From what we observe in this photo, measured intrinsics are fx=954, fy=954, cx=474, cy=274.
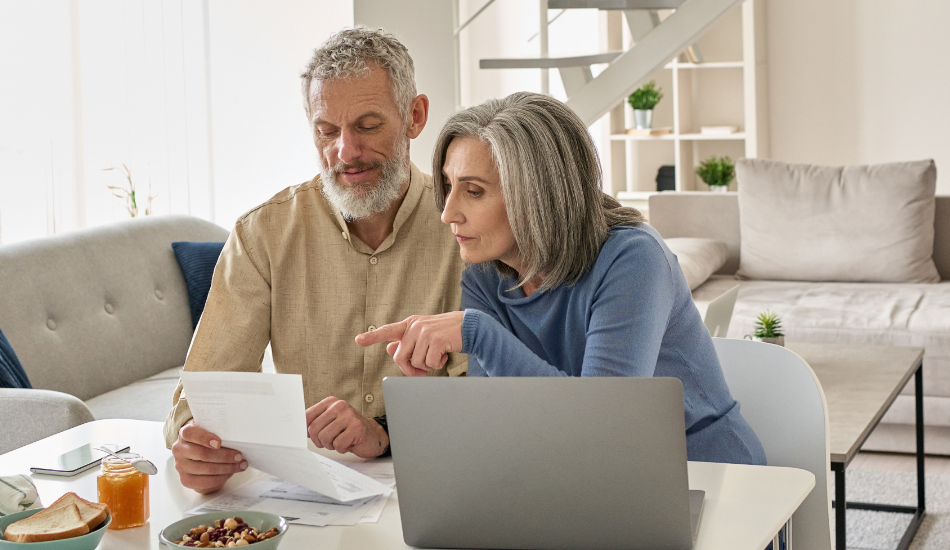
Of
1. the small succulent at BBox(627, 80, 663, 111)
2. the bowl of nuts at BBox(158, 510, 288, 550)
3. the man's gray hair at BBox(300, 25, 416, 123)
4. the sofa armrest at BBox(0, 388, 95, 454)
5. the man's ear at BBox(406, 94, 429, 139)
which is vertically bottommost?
the sofa armrest at BBox(0, 388, 95, 454)

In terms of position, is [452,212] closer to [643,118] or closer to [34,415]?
[34,415]

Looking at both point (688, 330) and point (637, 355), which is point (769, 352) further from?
point (637, 355)

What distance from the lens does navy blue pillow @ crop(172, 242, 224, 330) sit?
3164 millimetres


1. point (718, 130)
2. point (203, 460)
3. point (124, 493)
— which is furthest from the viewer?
point (718, 130)

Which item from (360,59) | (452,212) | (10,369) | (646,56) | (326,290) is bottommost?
(10,369)

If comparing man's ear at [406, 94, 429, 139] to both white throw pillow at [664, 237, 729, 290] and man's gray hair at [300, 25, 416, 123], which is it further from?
white throw pillow at [664, 237, 729, 290]

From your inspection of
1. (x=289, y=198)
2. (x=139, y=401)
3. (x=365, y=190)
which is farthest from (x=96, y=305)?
(x=365, y=190)

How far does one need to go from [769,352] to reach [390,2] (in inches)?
87.2

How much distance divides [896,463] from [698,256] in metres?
1.17

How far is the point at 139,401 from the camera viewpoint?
264cm

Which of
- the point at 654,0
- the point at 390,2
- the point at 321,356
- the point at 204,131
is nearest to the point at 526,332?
the point at 321,356

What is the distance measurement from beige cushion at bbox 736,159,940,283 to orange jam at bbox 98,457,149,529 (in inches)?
135

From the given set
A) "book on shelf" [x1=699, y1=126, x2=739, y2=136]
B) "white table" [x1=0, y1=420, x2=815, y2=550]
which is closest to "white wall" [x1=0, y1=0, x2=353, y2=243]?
"book on shelf" [x1=699, y1=126, x2=739, y2=136]

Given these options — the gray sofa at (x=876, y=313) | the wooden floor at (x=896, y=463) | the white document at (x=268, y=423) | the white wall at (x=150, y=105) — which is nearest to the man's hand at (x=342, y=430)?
the white document at (x=268, y=423)
